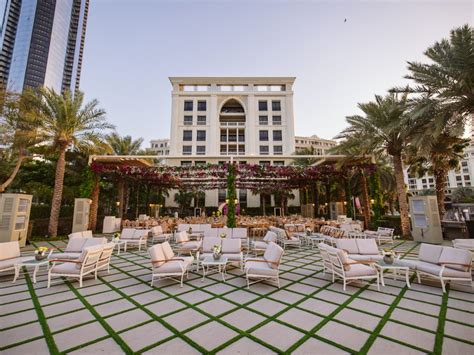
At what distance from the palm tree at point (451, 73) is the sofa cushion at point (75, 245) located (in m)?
14.7

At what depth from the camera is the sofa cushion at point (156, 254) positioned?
4965 millimetres

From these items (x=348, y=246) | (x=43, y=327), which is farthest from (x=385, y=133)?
(x=43, y=327)

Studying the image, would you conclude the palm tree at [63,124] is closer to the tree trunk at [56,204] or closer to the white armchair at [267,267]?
the tree trunk at [56,204]

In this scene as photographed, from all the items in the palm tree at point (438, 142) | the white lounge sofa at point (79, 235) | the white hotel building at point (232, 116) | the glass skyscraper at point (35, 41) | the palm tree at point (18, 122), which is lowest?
the white lounge sofa at point (79, 235)

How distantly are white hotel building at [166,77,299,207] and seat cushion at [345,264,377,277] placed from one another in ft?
83.9

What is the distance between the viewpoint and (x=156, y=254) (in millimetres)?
5074

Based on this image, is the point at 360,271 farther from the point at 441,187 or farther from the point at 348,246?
the point at 441,187

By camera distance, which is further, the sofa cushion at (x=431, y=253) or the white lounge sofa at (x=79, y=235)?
the white lounge sofa at (x=79, y=235)

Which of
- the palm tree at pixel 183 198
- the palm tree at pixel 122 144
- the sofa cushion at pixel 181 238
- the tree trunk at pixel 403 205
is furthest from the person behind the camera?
the palm tree at pixel 183 198

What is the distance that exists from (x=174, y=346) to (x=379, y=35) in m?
13.0

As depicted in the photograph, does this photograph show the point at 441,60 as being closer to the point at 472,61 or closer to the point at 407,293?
the point at 472,61

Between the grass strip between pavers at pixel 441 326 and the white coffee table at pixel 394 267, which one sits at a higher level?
the white coffee table at pixel 394 267

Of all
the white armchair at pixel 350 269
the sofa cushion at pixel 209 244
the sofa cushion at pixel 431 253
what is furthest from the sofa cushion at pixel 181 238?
the sofa cushion at pixel 431 253

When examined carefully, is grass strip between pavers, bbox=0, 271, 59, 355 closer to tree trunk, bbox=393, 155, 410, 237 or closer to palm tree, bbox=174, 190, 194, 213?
tree trunk, bbox=393, 155, 410, 237
